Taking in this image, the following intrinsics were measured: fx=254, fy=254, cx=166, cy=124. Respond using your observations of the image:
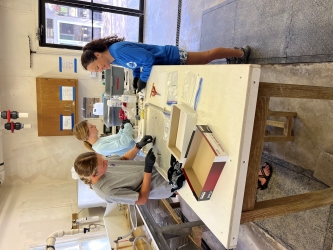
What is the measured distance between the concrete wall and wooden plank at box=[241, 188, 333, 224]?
8.87 ft

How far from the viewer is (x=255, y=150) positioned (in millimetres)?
959

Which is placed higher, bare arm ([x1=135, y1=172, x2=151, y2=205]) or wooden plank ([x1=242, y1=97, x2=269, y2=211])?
wooden plank ([x1=242, y1=97, x2=269, y2=211])

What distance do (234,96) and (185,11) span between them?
8.59 ft

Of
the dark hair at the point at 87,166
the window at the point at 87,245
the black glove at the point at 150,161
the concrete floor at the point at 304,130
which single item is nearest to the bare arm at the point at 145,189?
the black glove at the point at 150,161

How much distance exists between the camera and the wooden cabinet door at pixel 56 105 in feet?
12.5

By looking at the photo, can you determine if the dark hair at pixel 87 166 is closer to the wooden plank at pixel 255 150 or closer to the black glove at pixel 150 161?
the black glove at pixel 150 161

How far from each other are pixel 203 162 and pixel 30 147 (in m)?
3.66

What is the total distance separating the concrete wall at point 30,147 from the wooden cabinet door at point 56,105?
0.36ft

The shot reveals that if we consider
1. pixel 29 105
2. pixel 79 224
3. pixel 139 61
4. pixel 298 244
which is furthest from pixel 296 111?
pixel 29 105

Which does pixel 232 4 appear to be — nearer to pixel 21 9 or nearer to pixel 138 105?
pixel 138 105

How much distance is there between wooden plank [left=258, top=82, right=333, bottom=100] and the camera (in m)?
0.92

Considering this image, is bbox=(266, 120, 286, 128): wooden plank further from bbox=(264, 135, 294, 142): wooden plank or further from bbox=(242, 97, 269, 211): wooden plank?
bbox=(242, 97, 269, 211): wooden plank

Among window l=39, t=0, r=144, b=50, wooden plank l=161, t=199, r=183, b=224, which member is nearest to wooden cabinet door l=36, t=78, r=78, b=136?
window l=39, t=0, r=144, b=50

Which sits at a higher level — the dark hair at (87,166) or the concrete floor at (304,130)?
the concrete floor at (304,130)
